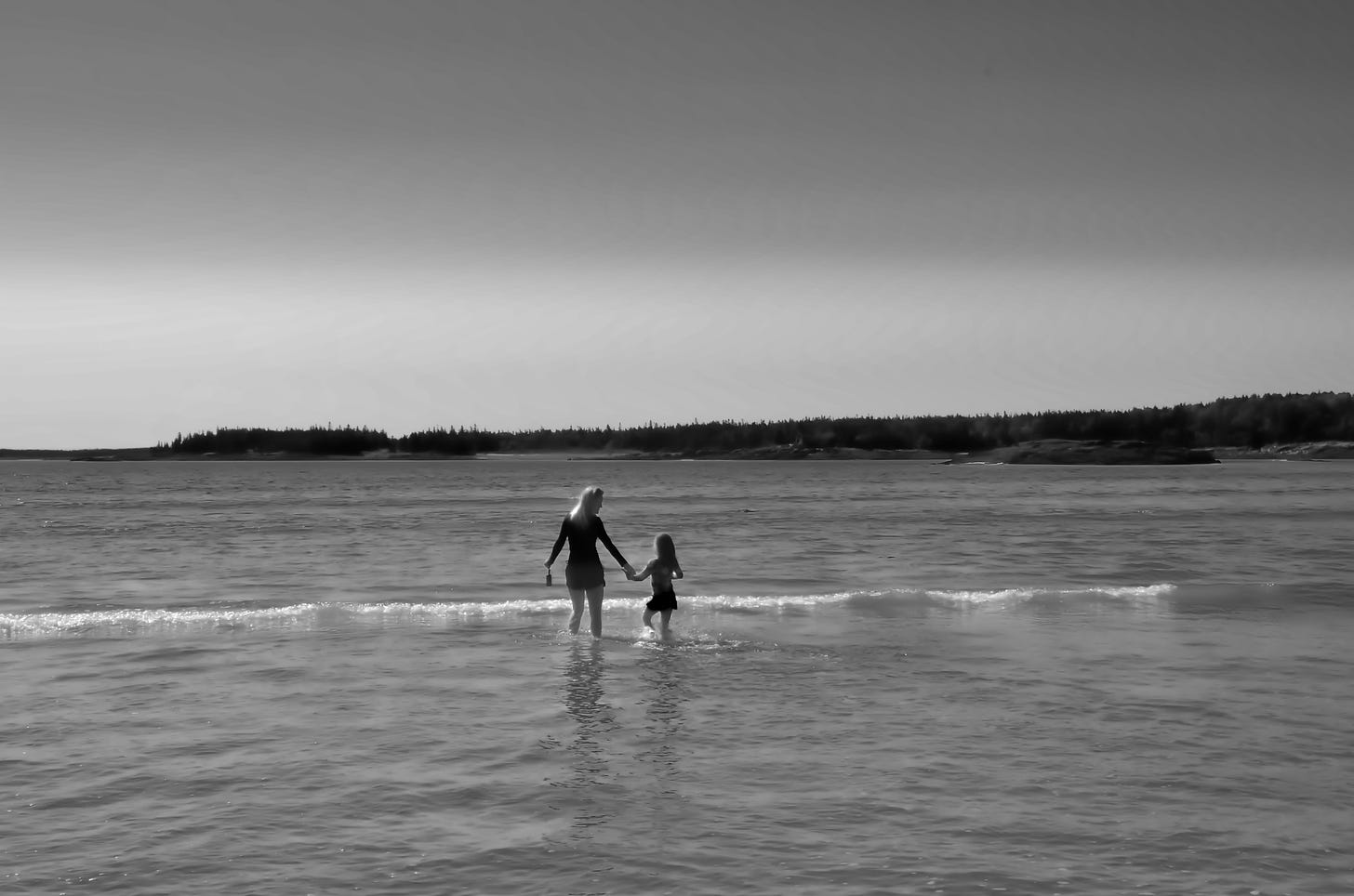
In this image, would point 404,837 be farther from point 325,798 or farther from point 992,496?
point 992,496

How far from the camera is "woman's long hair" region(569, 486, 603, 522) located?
1488 centimetres

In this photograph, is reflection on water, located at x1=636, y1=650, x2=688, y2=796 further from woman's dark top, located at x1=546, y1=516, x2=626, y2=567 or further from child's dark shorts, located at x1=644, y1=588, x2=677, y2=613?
woman's dark top, located at x1=546, y1=516, x2=626, y2=567

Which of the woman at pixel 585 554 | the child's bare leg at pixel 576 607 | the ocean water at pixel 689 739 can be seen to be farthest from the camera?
the child's bare leg at pixel 576 607

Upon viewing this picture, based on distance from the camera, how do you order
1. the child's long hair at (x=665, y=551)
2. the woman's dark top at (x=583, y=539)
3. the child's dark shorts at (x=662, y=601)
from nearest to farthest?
the woman's dark top at (x=583, y=539) < the child's long hair at (x=665, y=551) < the child's dark shorts at (x=662, y=601)

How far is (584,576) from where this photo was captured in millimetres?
15594

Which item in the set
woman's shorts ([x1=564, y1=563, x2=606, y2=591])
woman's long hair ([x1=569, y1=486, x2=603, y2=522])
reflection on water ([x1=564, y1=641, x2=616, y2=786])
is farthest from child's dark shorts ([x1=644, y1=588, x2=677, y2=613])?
woman's long hair ([x1=569, y1=486, x2=603, y2=522])

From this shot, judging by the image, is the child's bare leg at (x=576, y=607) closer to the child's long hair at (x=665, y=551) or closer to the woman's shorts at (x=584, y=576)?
the woman's shorts at (x=584, y=576)

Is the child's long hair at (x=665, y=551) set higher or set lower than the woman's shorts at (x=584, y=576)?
higher

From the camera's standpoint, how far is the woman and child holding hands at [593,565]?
15172 millimetres

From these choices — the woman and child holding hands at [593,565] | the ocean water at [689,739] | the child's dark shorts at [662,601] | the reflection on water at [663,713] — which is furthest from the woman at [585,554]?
the reflection on water at [663,713]

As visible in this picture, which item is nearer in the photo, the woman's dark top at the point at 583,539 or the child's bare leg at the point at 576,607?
Answer: the woman's dark top at the point at 583,539

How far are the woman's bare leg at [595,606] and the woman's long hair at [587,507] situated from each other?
1.14 m

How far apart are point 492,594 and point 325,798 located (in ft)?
49.2

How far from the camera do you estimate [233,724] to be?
35.5ft
